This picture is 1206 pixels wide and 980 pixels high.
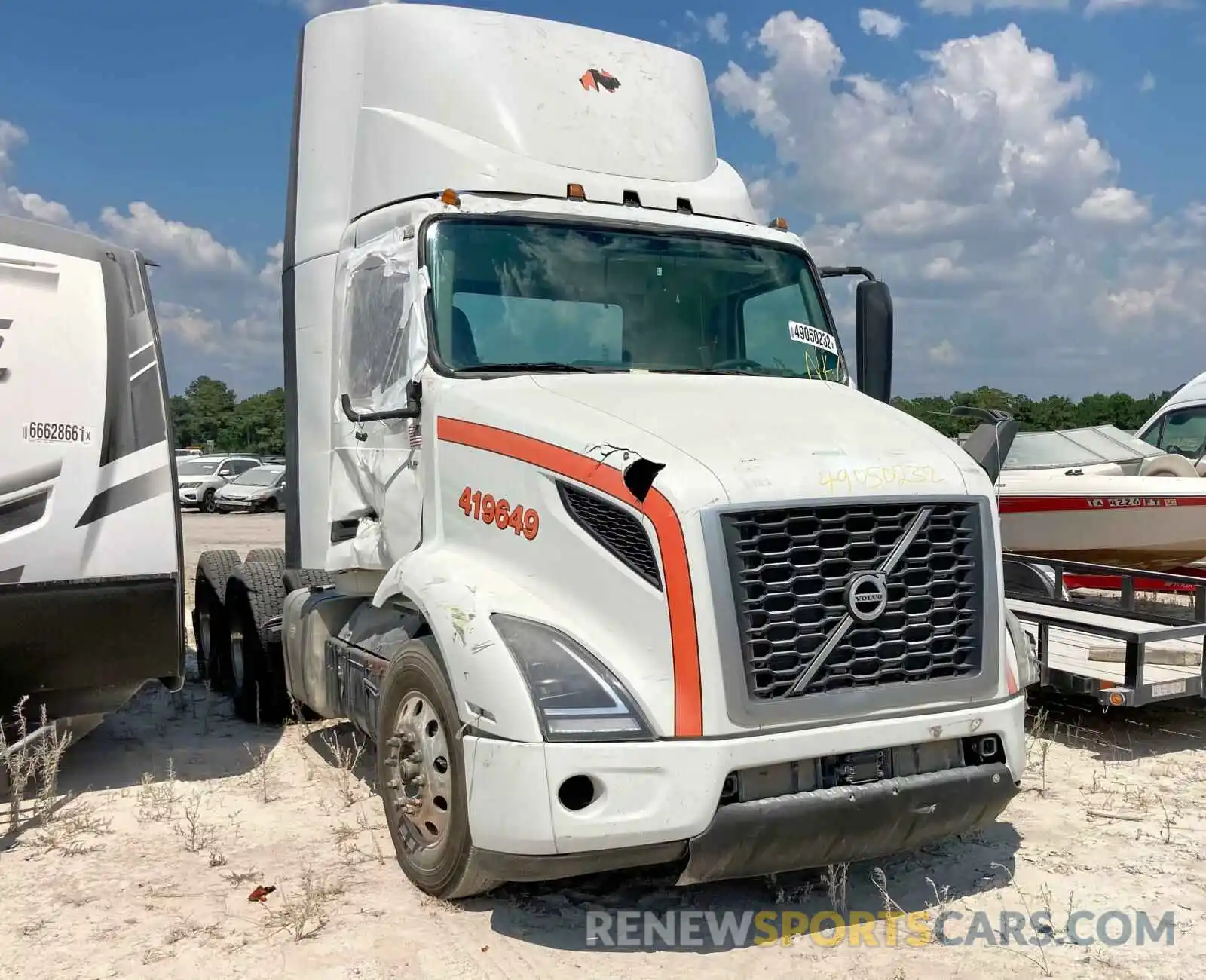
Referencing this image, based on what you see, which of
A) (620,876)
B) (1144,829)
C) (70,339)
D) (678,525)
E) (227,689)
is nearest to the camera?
(678,525)

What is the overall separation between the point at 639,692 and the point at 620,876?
1337mm

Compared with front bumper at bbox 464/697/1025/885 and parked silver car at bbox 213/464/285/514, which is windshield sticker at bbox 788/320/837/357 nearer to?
front bumper at bbox 464/697/1025/885

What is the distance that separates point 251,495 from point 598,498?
28561 millimetres

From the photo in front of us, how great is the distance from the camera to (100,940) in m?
4.04

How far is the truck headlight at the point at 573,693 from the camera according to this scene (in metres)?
3.66

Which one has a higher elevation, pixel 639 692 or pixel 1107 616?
pixel 639 692

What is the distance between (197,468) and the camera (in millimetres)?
32656

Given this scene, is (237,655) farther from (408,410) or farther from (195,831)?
(408,410)

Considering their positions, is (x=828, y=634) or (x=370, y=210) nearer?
(x=828, y=634)

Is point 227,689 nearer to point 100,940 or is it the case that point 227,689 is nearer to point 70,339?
point 70,339

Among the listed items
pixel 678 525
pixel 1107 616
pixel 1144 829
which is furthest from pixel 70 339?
pixel 1107 616

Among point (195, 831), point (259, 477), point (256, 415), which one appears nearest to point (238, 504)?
point (259, 477)

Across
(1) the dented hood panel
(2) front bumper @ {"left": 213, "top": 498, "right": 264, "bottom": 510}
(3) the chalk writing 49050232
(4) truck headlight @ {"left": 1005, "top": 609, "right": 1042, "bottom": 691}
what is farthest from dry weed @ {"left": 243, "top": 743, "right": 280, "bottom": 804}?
(2) front bumper @ {"left": 213, "top": 498, "right": 264, "bottom": 510}

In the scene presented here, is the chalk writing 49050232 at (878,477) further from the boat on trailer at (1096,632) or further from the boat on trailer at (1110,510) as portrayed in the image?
the boat on trailer at (1110,510)
